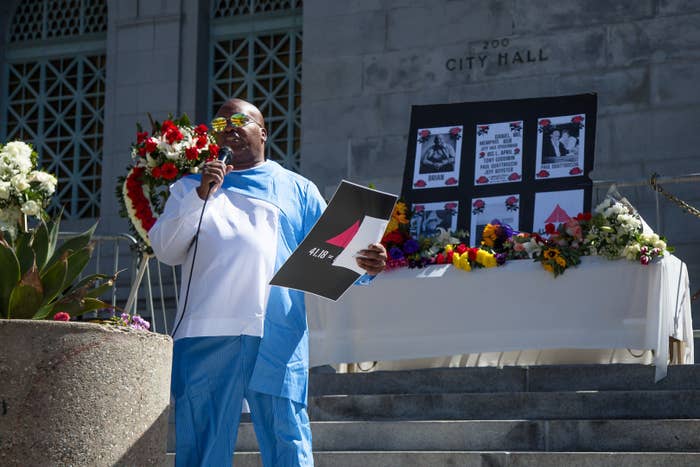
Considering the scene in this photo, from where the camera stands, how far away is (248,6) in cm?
1504

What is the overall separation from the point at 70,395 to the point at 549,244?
5373 mm

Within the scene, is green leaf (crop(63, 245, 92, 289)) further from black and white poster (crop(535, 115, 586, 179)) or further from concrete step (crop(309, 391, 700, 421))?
black and white poster (crop(535, 115, 586, 179))

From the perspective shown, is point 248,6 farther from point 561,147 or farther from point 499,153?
point 561,147

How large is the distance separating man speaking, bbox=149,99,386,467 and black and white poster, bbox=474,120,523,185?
14.6 ft

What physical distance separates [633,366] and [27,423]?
5.11 meters

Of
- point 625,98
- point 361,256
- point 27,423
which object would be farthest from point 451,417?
point 625,98

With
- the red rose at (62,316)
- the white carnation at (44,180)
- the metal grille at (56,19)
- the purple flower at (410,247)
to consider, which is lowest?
the red rose at (62,316)

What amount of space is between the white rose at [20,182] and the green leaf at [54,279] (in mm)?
2046

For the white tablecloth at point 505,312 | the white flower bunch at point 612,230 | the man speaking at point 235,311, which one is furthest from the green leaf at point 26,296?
the white flower bunch at point 612,230

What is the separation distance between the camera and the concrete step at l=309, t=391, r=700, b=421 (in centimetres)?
755

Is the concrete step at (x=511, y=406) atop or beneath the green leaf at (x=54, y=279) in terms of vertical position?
beneath

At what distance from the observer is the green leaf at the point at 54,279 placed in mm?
4716

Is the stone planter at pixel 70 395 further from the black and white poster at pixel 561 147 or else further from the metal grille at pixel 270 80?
the metal grille at pixel 270 80

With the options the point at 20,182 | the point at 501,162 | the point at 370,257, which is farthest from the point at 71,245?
the point at 501,162
